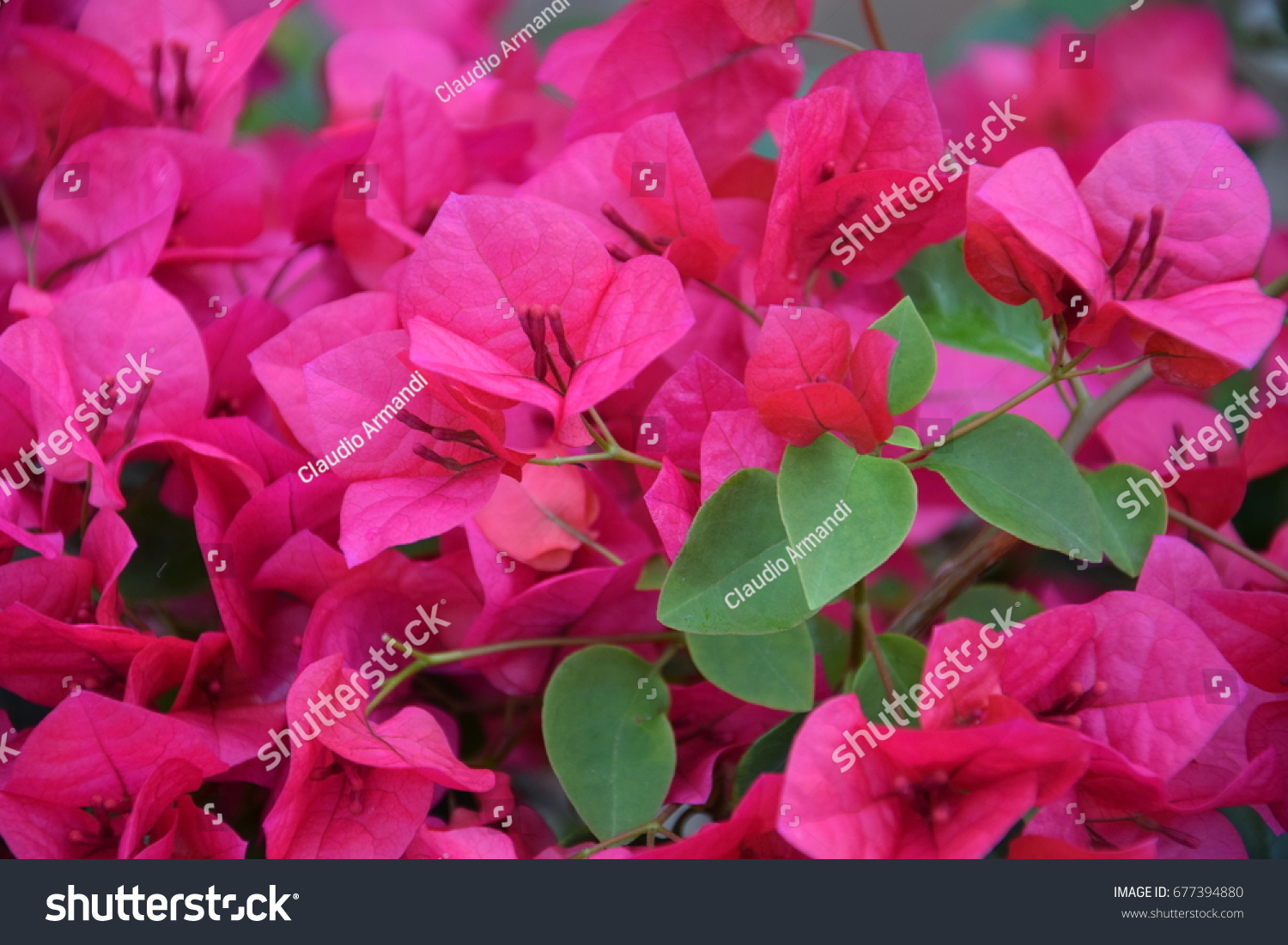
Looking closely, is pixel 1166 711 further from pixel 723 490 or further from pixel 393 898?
pixel 393 898

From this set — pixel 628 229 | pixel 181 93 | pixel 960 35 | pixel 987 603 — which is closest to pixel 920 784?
pixel 987 603

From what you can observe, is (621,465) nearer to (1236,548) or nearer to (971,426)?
(971,426)

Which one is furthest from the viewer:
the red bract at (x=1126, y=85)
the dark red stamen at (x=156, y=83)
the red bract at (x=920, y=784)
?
the red bract at (x=1126, y=85)

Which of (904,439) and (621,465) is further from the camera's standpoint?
(621,465)

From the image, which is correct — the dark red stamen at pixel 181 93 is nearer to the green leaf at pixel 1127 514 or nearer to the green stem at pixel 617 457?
the green stem at pixel 617 457

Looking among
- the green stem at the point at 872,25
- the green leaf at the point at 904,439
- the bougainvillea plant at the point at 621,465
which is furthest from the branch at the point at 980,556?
the green stem at the point at 872,25

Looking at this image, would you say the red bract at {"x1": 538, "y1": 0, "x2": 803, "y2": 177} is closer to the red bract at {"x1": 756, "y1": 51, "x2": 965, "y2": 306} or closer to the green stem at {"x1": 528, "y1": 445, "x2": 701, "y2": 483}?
the red bract at {"x1": 756, "y1": 51, "x2": 965, "y2": 306}

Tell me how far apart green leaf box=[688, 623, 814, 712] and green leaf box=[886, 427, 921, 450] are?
83mm

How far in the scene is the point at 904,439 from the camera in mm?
404

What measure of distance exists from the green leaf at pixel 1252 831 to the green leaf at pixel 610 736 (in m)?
0.26

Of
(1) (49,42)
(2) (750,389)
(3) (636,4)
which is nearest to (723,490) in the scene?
(2) (750,389)

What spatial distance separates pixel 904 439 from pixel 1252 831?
0.85ft

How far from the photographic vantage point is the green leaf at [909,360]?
41cm

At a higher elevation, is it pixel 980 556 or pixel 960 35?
pixel 960 35
